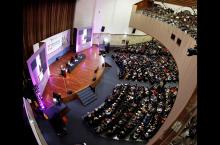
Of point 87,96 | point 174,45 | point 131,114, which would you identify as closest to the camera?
point 131,114

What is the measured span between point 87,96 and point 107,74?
15.1 ft

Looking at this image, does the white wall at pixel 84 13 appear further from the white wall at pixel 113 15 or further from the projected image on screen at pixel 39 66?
the projected image on screen at pixel 39 66

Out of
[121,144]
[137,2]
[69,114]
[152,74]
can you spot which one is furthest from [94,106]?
[137,2]

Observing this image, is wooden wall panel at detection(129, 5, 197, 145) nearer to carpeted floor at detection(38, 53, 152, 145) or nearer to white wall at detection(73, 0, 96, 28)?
carpeted floor at detection(38, 53, 152, 145)

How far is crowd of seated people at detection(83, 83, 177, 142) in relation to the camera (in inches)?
465

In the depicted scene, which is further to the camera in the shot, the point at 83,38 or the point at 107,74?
the point at 83,38

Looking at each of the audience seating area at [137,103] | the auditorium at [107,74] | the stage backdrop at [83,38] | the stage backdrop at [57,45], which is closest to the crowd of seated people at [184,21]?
the auditorium at [107,74]

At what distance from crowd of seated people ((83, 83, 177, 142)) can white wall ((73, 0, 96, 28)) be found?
9030mm

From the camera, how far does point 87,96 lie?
14984 mm

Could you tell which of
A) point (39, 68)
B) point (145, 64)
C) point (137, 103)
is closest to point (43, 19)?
point (39, 68)

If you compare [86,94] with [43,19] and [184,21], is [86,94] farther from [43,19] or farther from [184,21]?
[184,21]

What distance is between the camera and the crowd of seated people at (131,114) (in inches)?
465

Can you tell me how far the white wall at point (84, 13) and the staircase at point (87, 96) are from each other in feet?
28.1
